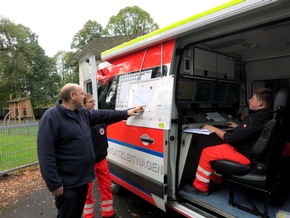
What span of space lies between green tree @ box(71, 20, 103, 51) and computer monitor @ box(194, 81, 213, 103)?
33615 millimetres

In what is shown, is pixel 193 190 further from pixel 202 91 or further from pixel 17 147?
pixel 17 147

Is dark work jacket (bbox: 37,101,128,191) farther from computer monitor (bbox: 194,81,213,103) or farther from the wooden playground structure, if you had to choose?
the wooden playground structure

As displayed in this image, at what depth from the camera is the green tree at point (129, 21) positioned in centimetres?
3253

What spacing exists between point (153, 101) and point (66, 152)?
3.57ft

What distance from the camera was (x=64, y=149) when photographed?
2.28m

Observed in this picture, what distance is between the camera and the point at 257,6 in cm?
177

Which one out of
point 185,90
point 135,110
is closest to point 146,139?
point 135,110

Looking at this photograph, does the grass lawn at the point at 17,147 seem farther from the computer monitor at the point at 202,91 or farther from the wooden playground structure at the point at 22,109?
the wooden playground structure at the point at 22,109

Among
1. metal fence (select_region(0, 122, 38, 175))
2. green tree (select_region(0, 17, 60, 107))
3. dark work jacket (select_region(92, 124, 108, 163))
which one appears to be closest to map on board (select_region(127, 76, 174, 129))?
dark work jacket (select_region(92, 124, 108, 163))

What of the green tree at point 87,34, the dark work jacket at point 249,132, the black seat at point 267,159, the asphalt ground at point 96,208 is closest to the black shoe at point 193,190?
the black seat at point 267,159

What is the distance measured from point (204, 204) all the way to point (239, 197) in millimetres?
595

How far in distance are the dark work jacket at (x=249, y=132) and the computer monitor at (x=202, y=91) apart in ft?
3.62

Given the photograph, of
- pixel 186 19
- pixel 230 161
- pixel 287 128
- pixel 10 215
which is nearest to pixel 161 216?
pixel 230 161

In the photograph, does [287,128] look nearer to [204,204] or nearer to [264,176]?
[264,176]
